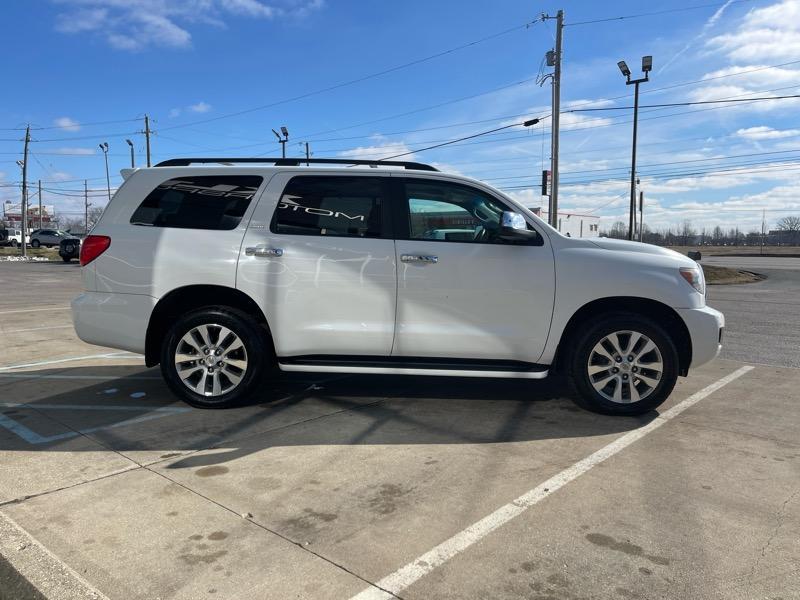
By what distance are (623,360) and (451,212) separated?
1844 mm

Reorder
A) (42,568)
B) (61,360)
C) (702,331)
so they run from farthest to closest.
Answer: (61,360) → (702,331) → (42,568)

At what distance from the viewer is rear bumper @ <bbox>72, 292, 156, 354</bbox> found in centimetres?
480

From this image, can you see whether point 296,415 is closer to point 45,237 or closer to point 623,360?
point 623,360

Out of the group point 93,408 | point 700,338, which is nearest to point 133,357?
point 93,408

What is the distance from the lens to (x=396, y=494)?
132 inches

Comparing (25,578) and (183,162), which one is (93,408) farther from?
(25,578)

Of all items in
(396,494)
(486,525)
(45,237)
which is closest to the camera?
(486,525)

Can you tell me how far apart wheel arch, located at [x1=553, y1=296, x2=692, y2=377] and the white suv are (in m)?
0.01

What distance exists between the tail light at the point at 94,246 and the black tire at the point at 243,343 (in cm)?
88

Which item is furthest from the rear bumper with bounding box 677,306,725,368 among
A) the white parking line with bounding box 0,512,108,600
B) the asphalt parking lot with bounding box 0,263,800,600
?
the white parking line with bounding box 0,512,108,600

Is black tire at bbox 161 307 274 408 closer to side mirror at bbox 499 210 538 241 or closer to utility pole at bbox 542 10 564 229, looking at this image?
side mirror at bbox 499 210 538 241

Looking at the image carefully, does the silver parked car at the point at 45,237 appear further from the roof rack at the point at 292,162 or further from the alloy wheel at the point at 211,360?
the alloy wheel at the point at 211,360

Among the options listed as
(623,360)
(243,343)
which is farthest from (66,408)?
(623,360)

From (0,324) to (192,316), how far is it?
6773 mm
